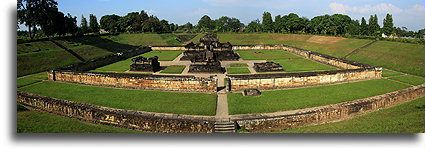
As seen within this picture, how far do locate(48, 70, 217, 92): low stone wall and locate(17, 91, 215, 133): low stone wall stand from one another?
4.01 metres

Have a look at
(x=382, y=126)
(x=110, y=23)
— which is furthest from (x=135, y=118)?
(x=110, y=23)

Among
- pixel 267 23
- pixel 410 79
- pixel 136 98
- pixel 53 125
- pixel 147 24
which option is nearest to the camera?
pixel 53 125

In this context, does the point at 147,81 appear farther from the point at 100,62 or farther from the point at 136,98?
the point at 100,62

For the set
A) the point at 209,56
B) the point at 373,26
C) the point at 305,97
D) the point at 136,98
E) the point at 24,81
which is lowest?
the point at 136,98

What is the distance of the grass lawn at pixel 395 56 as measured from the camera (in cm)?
2162

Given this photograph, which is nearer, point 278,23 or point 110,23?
point 278,23

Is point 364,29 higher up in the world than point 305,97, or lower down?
higher up

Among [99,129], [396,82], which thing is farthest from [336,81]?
[99,129]

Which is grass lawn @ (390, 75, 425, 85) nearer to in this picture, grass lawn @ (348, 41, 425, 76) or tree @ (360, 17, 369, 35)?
grass lawn @ (348, 41, 425, 76)

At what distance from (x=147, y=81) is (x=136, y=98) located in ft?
7.27

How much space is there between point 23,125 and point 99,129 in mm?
2555

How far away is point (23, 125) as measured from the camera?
9359 mm

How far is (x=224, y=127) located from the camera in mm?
10062

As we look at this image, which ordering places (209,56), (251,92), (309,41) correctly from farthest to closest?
(309,41) < (209,56) < (251,92)
